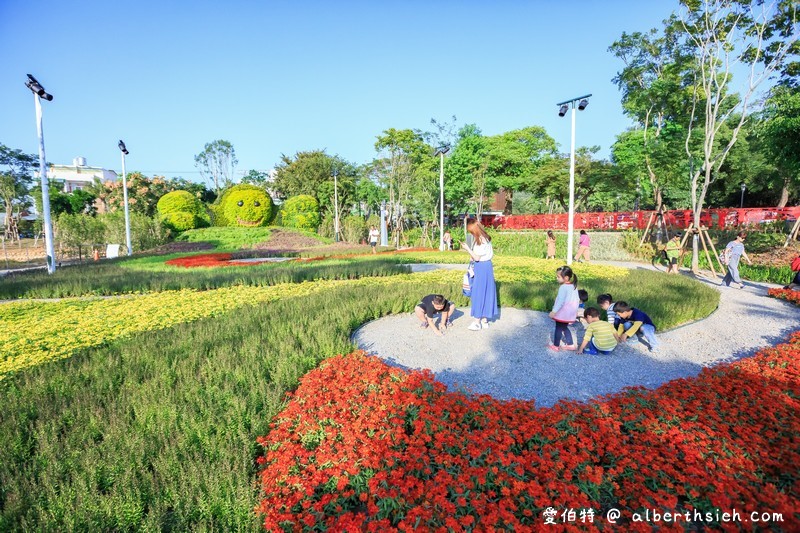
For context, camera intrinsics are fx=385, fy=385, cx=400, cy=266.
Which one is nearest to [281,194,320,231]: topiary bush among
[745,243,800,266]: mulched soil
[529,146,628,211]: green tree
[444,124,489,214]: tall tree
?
[444,124,489,214]: tall tree

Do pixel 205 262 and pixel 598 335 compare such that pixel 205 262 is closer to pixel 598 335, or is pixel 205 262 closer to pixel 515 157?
pixel 598 335

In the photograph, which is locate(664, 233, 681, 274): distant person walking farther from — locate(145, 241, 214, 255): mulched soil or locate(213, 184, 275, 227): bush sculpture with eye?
locate(213, 184, 275, 227): bush sculpture with eye

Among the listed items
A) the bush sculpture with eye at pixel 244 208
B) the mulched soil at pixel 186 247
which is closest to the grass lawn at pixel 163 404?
the mulched soil at pixel 186 247

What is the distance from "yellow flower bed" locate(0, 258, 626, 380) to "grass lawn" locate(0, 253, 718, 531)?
0.22ft

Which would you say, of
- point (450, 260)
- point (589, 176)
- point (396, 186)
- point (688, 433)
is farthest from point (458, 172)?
point (688, 433)

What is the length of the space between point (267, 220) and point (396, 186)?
11.4 m

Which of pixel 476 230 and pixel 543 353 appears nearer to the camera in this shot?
pixel 543 353

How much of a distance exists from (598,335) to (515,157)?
27.3 metres

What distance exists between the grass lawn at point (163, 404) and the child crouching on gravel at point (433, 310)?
4.36ft

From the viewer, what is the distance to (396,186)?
3347 cm

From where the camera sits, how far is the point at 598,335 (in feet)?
19.1

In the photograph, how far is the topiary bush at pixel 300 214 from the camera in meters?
34.1

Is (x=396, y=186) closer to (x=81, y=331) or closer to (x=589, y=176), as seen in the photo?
(x=589, y=176)

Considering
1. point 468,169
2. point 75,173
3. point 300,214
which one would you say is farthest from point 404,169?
point 75,173
